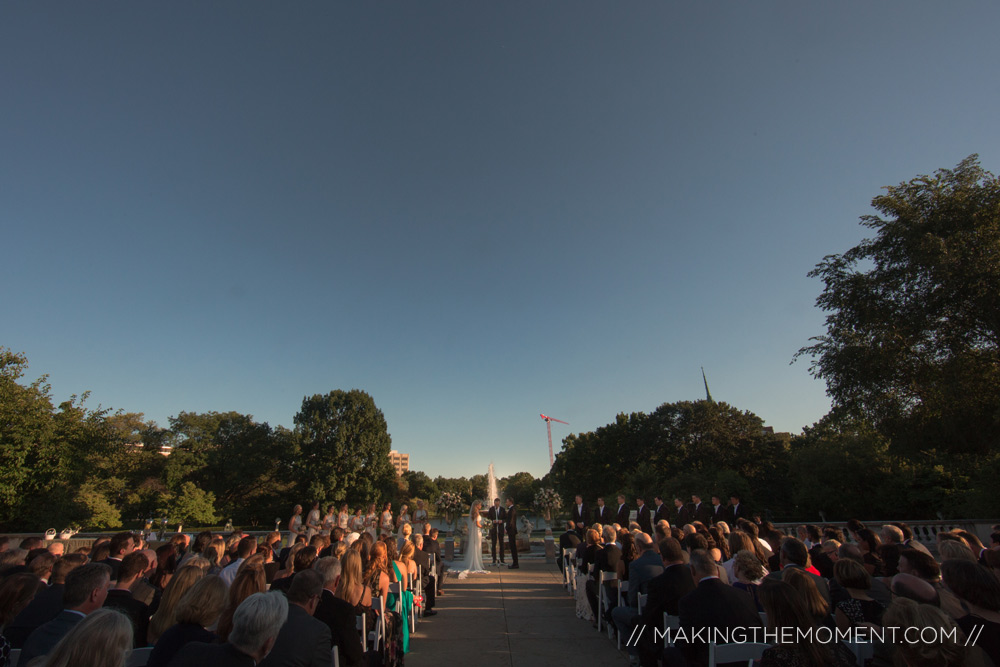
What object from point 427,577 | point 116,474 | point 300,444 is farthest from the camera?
point 300,444

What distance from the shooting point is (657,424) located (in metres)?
47.8

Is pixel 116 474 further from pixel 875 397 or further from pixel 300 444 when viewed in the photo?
pixel 875 397

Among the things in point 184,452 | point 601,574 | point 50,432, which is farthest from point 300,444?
point 601,574

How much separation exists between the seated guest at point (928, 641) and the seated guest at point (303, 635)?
3.54 metres

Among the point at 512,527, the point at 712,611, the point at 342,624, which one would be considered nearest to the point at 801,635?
the point at 712,611

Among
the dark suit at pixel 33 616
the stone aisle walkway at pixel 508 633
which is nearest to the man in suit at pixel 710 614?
the stone aisle walkway at pixel 508 633

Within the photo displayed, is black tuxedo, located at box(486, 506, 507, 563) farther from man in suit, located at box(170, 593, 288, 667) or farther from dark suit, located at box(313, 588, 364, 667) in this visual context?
man in suit, located at box(170, 593, 288, 667)

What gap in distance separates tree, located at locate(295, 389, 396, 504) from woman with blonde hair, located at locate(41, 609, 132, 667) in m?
41.1

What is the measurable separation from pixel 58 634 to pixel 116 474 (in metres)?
44.8

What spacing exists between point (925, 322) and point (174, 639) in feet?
75.3

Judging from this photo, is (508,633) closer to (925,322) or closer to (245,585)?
(245,585)

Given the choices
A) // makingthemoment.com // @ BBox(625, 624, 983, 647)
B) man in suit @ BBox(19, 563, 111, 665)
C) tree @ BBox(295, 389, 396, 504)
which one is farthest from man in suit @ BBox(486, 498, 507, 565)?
tree @ BBox(295, 389, 396, 504)

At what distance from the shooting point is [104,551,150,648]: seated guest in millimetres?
3665

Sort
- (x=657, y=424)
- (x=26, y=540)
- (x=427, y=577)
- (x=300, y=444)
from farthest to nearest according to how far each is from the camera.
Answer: (x=657, y=424) < (x=300, y=444) < (x=26, y=540) < (x=427, y=577)
